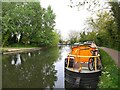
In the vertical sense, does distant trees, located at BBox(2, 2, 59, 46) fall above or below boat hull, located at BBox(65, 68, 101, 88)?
above

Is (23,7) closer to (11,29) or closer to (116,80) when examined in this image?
(11,29)

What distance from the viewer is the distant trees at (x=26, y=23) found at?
1967 inches

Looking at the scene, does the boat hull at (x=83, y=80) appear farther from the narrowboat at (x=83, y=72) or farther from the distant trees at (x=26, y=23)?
the distant trees at (x=26, y=23)

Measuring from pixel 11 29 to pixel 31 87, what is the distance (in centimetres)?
3916

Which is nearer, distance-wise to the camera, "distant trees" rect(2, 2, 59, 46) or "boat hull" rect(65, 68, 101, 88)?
"boat hull" rect(65, 68, 101, 88)

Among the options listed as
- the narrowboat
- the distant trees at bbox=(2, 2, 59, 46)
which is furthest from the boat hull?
the distant trees at bbox=(2, 2, 59, 46)

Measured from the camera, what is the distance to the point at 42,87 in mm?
11852

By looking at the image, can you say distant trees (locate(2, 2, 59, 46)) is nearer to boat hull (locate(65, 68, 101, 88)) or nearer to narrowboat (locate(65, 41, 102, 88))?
narrowboat (locate(65, 41, 102, 88))

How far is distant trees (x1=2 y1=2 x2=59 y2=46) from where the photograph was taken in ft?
164

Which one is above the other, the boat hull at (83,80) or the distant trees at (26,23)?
the distant trees at (26,23)

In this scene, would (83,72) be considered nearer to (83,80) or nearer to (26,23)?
(83,80)

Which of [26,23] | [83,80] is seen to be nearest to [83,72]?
[83,80]

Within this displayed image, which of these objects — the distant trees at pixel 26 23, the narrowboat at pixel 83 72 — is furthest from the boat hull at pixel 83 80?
the distant trees at pixel 26 23

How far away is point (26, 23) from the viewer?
177 ft
